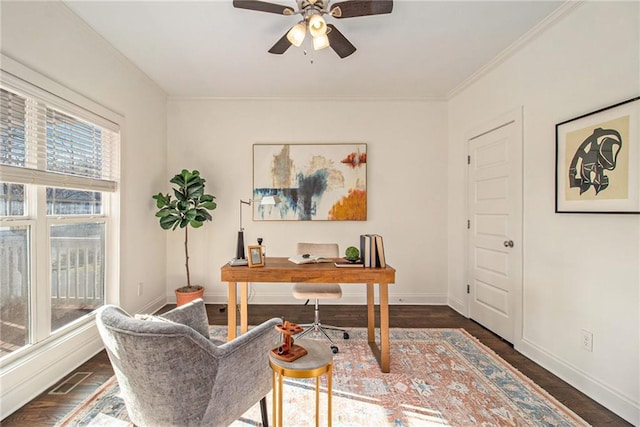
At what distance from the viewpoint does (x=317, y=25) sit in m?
1.78

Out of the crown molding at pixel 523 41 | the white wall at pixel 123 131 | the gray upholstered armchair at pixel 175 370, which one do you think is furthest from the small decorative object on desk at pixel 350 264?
the crown molding at pixel 523 41

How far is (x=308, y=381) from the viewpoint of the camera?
6.53 feet

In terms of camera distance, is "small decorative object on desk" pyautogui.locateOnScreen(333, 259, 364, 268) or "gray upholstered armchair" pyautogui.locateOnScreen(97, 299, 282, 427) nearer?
"gray upholstered armchair" pyautogui.locateOnScreen(97, 299, 282, 427)

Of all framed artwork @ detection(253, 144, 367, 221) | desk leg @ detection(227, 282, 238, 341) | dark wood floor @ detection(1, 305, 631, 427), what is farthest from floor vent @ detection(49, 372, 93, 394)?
framed artwork @ detection(253, 144, 367, 221)

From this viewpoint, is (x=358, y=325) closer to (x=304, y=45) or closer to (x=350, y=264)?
(x=350, y=264)

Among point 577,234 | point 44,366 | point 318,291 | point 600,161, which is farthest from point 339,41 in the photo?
point 44,366

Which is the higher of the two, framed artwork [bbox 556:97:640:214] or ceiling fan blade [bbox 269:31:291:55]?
ceiling fan blade [bbox 269:31:291:55]

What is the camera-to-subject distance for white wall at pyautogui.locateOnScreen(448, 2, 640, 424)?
1666 millimetres

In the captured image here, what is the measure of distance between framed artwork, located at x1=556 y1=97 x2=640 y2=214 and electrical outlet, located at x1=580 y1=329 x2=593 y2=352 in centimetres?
83

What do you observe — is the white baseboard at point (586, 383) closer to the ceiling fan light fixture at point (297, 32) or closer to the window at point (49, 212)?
the ceiling fan light fixture at point (297, 32)

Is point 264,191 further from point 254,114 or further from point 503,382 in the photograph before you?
point 503,382

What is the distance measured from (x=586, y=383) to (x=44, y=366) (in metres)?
3.69

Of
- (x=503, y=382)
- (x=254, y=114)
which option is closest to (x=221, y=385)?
(x=503, y=382)

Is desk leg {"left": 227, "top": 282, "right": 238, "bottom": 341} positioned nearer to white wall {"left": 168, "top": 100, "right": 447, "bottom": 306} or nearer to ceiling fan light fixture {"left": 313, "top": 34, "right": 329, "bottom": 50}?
white wall {"left": 168, "top": 100, "right": 447, "bottom": 306}
